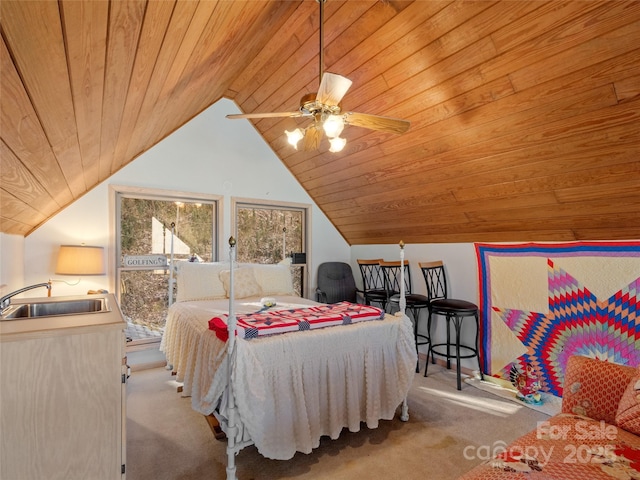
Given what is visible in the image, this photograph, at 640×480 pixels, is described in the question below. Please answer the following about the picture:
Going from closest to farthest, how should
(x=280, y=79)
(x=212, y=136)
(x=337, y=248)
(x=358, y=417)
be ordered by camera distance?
(x=358, y=417)
(x=280, y=79)
(x=212, y=136)
(x=337, y=248)

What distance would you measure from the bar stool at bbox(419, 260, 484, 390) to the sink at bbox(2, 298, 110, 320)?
2.79 m

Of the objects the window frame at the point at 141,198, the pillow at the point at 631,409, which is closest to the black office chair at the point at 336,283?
the window frame at the point at 141,198

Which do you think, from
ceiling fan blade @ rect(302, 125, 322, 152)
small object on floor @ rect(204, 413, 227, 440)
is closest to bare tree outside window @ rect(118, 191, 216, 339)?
small object on floor @ rect(204, 413, 227, 440)

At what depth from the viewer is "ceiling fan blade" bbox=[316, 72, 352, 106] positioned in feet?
6.07

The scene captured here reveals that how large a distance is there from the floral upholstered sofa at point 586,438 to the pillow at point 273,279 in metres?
2.75

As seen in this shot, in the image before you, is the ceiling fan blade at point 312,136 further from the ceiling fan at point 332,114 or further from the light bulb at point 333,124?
the light bulb at point 333,124

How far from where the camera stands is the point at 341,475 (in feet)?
6.56

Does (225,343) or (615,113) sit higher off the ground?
(615,113)

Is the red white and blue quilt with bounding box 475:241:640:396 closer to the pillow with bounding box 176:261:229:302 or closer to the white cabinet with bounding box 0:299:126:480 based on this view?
the pillow with bounding box 176:261:229:302

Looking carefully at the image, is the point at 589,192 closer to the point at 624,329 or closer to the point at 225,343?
the point at 624,329

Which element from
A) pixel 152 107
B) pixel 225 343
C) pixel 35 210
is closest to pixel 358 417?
pixel 225 343

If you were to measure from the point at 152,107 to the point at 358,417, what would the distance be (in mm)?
2364

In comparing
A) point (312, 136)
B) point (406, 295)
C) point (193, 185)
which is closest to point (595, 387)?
point (312, 136)

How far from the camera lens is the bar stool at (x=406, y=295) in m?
3.65
